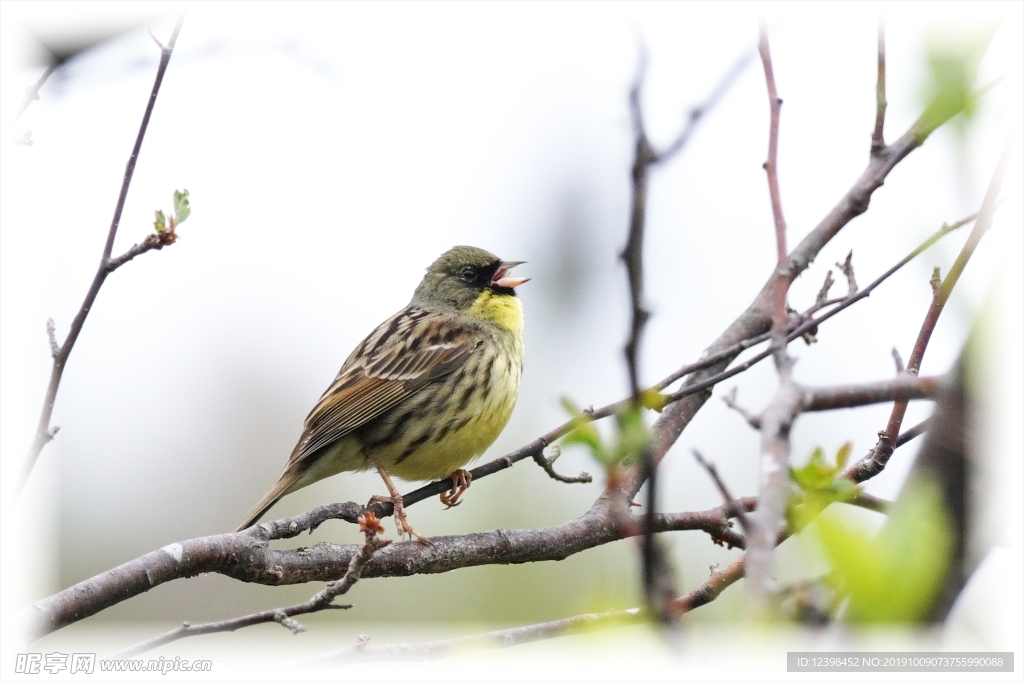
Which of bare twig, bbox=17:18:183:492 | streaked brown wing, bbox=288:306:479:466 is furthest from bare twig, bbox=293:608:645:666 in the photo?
streaked brown wing, bbox=288:306:479:466

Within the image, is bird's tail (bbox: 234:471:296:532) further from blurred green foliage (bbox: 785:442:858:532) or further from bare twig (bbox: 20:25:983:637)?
blurred green foliage (bbox: 785:442:858:532)

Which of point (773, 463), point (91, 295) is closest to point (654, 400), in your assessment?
point (773, 463)

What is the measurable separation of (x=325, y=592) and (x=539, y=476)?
4946mm

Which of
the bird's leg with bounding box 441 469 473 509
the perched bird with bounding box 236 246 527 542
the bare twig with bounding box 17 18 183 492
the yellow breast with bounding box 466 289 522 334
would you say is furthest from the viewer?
the yellow breast with bounding box 466 289 522 334

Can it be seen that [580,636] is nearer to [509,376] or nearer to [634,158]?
[634,158]

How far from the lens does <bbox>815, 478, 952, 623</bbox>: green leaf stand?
4.39 feet

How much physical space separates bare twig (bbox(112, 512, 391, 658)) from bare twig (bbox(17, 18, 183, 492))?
2.31 feet

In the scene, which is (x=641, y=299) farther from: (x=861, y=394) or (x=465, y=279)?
(x=465, y=279)

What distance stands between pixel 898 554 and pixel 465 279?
4857mm

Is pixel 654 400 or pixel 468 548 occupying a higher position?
pixel 654 400

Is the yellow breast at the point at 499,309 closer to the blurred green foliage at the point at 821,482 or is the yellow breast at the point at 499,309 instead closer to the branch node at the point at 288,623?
the branch node at the point at 288,623

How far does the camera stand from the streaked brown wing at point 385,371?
4.93m

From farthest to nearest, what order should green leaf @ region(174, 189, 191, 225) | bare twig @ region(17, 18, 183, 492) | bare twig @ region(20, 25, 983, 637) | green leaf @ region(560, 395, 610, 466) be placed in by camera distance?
green leaf @ region(174, 189, 191, 225), bare twig @ region(20, 25, 983, 637), bare twig @ region(17, 18, 183, 492), green leaf @ region(560, 395, 610, 466)

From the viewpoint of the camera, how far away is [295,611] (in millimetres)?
2787
